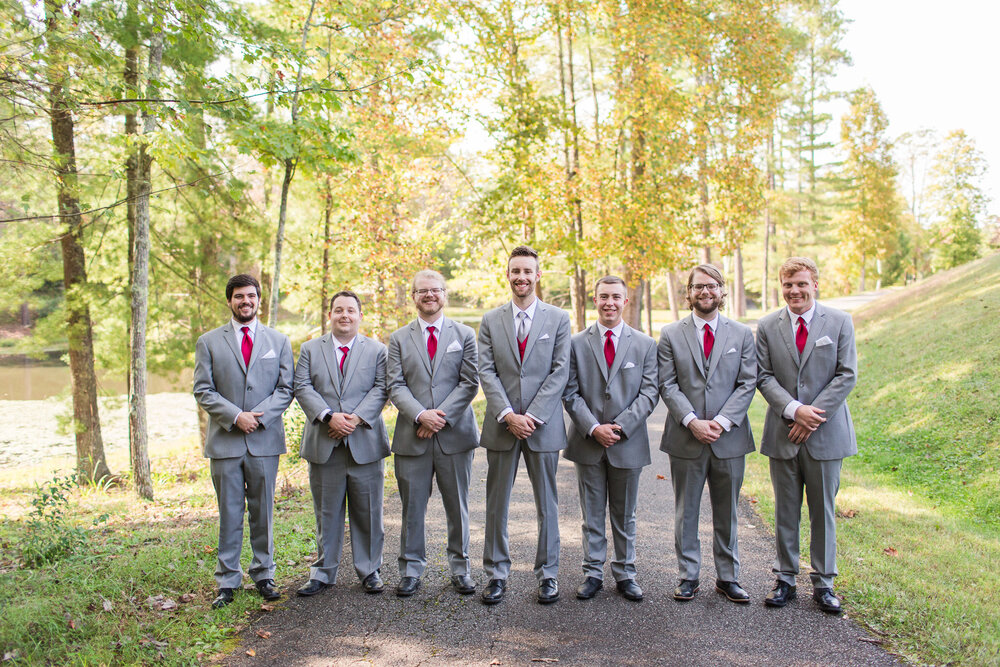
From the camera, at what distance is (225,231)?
11.8 metres

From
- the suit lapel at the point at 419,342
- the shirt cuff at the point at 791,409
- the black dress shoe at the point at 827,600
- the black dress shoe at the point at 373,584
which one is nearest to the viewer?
the black dress shoe at the point at 827,600

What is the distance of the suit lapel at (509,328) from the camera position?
475 cm

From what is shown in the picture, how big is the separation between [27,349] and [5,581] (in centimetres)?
723

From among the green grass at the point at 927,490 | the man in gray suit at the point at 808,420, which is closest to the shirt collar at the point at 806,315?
the man in gray suit at the point at 808,420

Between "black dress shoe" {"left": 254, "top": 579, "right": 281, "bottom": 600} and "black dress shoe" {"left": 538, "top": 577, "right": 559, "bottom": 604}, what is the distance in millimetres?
1860

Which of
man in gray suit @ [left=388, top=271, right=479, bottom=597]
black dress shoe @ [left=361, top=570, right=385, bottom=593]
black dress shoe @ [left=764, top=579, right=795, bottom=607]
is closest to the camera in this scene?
black dress shoe @ [left=764, top=579, right=795, bottom=607]

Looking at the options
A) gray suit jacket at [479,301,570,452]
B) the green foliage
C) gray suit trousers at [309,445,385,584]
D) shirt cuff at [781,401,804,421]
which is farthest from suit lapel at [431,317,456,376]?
the green foliage

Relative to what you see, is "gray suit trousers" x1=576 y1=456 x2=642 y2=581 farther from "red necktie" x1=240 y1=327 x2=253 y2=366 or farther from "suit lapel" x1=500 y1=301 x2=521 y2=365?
"red necktie" x1=240 y1=327 x2=253 y2=366

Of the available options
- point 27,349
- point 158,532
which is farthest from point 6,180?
point 158,532

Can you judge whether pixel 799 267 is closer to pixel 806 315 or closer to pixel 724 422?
pixel 806 315

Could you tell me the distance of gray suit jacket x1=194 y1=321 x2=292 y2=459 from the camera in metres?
4.64

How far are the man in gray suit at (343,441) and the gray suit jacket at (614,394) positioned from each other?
1.47 metres

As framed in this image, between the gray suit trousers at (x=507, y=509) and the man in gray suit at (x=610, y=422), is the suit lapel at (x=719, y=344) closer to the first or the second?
the man in gray suit at (x=610, y=422)

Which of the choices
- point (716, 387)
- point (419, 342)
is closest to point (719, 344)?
point (716, 387)
